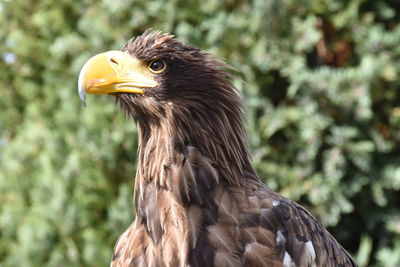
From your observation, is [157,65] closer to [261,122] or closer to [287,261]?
[287,261]

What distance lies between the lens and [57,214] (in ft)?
18.3

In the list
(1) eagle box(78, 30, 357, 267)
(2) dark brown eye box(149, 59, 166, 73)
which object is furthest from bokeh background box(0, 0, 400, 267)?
(2) dark brown eye box(149, 59, 166, 73)

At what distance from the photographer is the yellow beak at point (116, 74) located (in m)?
3.08

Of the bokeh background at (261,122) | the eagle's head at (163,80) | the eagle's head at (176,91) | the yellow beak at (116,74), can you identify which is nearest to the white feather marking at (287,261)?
the eagle's head at (176,91)

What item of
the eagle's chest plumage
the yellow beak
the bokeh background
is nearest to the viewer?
the eagle's chest plumage

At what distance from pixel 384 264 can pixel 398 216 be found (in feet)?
1.21

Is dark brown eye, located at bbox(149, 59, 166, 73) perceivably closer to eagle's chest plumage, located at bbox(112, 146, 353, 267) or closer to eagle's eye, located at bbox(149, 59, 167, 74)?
eagle's eye, located at bbox(149, 59, 167, 74)

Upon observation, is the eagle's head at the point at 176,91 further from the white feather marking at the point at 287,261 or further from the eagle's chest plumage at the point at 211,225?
the white feather marking at the point at 287,261

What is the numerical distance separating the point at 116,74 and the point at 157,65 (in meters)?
0.19

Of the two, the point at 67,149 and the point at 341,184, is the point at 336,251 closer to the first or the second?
the point at 341,184

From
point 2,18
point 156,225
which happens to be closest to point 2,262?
point 2,18

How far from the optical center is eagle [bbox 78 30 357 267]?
2988 millimetres

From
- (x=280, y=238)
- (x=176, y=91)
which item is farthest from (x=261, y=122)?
(x=280, y=238)

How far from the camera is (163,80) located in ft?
10.3
